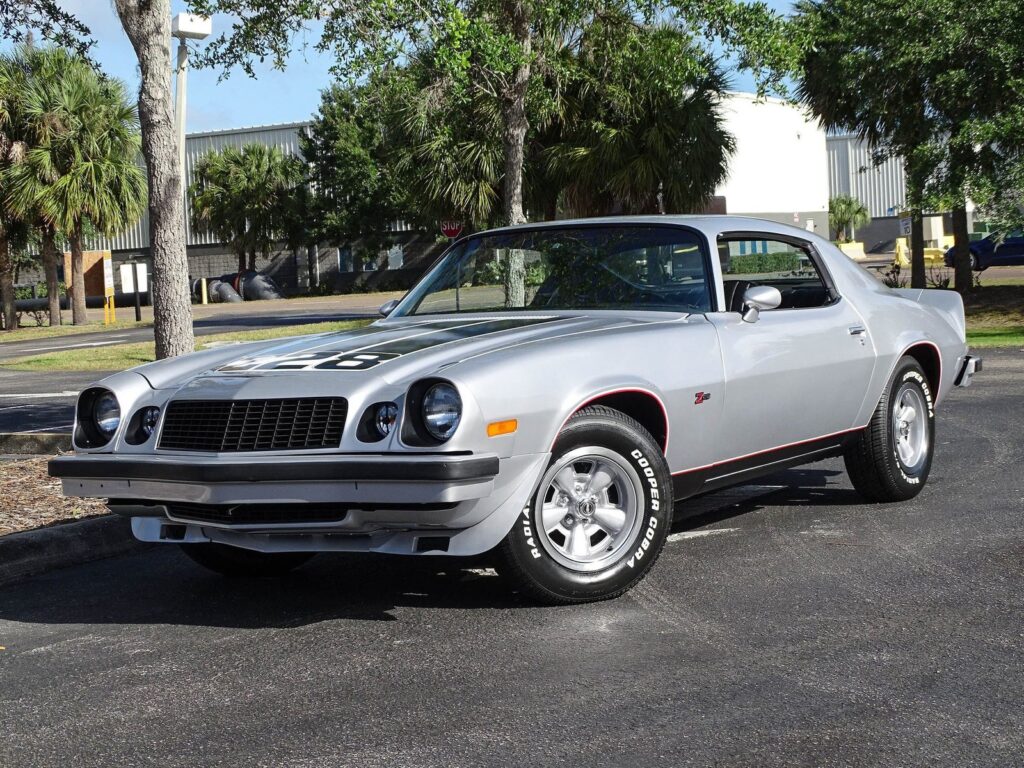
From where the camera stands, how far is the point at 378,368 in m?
4.74

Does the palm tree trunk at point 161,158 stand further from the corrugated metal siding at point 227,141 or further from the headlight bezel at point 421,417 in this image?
the corrugated metal siding at point 227,141

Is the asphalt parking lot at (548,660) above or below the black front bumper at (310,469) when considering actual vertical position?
below

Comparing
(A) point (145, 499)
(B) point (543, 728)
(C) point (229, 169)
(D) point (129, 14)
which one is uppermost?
(C) point (229, 169)

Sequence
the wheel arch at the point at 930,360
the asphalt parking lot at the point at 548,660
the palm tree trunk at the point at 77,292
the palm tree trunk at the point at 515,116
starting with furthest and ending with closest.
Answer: the palm tree trunk at the point at 77,292 < the palm tree trunk at the point at 515,116 < the wheel arch at the point at 930,360 < the asphalt parking lot at the point at 548,660

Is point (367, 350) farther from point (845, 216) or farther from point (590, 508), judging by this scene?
point (845, 216)

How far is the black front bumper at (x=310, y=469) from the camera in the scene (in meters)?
4.41

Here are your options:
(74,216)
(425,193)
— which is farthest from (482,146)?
(74,216)

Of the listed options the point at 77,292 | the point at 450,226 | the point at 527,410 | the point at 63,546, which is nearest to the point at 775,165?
the point at 77,292

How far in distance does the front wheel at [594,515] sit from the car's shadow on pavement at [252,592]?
0.23 m

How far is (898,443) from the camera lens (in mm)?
6793

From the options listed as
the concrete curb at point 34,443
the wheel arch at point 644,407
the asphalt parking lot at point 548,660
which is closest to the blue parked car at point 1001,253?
the concrete curb at point 34,443

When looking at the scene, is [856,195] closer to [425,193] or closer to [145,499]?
[425,193]

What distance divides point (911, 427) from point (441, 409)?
3.39m

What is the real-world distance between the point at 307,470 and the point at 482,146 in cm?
1985
